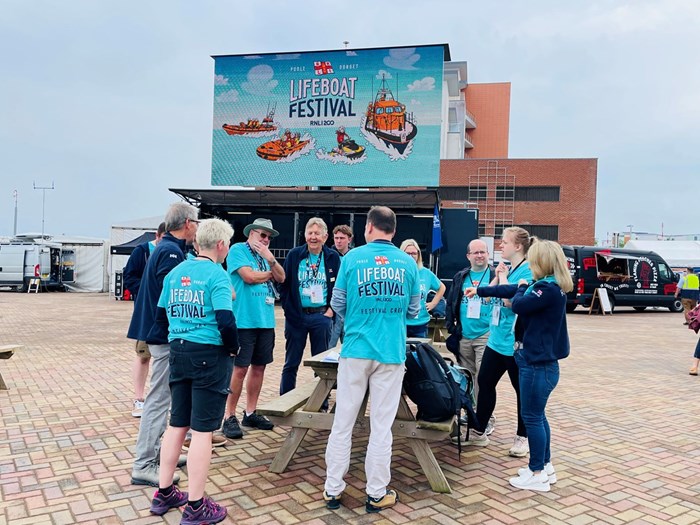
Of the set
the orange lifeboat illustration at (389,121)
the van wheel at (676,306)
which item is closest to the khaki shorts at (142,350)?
the orange lifeboat illustration at (389,121)

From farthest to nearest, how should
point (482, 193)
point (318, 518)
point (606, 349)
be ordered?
point (482, 193), point (606, 349), point (318, 518)

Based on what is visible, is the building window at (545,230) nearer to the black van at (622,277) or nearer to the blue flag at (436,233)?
the black van at (622,277)

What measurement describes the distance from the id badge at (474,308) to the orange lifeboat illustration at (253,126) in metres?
15.4

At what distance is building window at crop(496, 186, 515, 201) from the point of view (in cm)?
3906

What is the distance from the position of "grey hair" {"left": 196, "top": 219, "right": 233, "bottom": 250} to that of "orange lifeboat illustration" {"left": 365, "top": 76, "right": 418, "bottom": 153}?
15.1 metres

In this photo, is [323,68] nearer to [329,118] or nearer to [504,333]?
[329,118]

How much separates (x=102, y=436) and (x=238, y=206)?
13854 millimetres

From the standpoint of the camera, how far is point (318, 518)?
3.17 metres

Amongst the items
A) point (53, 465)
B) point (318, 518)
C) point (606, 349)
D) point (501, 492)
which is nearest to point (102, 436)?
point (53, 465)

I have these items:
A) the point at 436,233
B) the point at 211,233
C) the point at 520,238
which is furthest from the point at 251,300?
the point at 436,233

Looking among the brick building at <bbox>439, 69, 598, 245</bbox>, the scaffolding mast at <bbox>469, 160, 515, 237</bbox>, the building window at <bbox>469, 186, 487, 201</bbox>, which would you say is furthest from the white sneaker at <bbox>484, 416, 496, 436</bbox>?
the building window at <bbox>469, 186, 487, 201</bbox>

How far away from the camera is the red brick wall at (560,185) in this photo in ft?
124

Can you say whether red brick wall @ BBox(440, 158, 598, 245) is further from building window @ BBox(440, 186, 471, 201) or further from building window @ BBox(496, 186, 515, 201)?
building window @ BBox(496, 186, 515, 201)

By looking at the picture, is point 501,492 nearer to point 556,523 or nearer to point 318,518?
point 556,523
